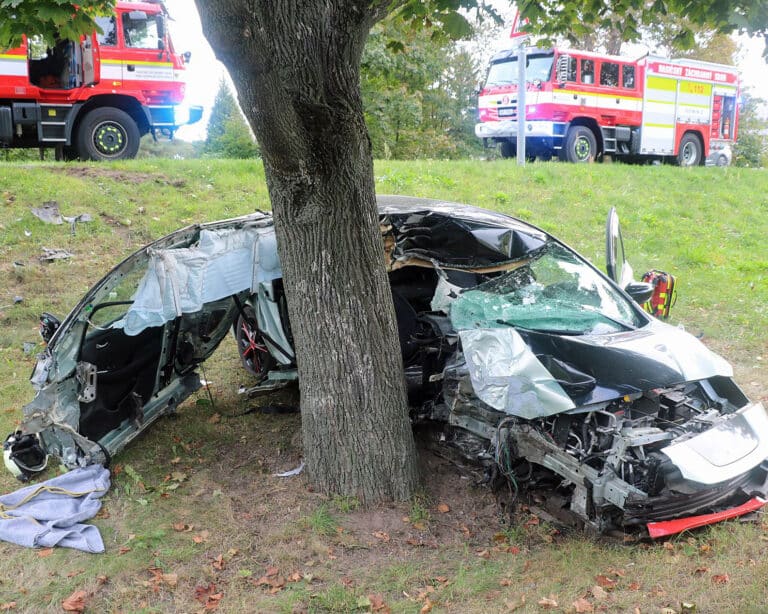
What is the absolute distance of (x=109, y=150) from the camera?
1236 centimetres

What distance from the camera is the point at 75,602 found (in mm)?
3746

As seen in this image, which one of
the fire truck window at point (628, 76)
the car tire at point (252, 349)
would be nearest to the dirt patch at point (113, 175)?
the car tire at point (252, 349)

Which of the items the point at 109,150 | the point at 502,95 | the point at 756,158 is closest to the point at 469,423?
the point at 109,150

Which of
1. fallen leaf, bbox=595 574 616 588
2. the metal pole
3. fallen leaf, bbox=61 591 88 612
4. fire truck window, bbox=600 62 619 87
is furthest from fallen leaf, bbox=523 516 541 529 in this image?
fire truck window, bbox=600 62 619 87

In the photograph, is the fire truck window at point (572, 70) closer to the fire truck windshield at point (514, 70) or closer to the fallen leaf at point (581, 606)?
the fire truck windshield at point (514, 70)

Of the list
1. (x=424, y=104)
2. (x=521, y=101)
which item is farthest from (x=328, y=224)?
(x=424, y=104)

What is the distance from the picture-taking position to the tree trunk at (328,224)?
375 cm

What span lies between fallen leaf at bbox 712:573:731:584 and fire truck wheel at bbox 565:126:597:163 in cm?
1323

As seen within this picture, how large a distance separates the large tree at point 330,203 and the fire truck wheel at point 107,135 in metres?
7.26

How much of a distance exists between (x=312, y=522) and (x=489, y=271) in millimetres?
2293

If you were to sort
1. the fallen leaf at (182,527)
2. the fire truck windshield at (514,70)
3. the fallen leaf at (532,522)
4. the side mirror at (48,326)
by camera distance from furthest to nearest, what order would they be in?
the fire truck windshield at (514,70)
the side mirror at (48,326)
the fallen leaf at (532,522)
the fallen leaf at (182,527)

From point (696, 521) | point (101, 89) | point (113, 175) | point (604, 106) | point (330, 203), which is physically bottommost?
point (696, 521)

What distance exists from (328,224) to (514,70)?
13.3 metres

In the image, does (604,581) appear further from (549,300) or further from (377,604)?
(549,300)
